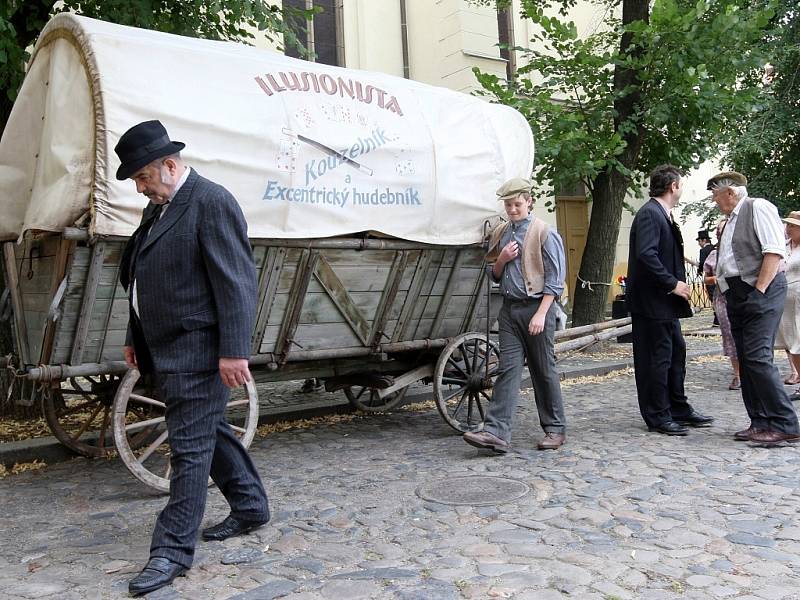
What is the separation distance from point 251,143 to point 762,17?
669 cm

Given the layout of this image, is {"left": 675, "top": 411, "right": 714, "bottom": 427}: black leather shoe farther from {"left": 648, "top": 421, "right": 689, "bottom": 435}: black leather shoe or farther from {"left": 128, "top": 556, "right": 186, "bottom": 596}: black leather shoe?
{"left": 128, "top": 556, "right": 186, "bottom": 596}: black leather shoe

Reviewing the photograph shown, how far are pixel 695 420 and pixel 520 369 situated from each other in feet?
5.09

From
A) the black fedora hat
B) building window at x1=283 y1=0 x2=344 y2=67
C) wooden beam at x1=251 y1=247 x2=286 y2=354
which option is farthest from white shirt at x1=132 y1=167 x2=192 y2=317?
building window at x1=283 y1=0 x2=344 y2=67

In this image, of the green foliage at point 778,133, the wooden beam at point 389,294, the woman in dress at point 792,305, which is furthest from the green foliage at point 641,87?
the wooden beam at point 389,294

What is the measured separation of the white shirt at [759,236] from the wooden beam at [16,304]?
453 cm

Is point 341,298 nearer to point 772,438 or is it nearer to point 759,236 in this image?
point 759,236

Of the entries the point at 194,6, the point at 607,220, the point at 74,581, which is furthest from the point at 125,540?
the point at 607,220

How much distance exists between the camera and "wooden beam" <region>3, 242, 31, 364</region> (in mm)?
4961

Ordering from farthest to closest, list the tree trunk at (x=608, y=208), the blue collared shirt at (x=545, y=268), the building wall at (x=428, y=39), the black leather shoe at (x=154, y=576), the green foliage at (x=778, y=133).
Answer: the building wall at (x=428, y=39), the green foliage at (x=778, y=133), the tree trunk at (x=608, y=208), the blue collared shirt at (x=545, y=268), the black leather shoe at (x=154, y=576)

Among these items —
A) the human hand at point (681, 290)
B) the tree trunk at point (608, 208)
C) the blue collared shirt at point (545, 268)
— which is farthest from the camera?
the tree trunk at point (608, 208)

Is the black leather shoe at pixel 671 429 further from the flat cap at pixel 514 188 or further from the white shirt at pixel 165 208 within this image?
the white shirt at pixel 165 208

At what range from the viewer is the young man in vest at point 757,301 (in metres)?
5.35

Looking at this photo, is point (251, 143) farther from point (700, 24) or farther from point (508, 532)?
point (700, 24)

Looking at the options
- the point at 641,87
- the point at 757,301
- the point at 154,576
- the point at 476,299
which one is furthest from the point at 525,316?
the point at 641,87
